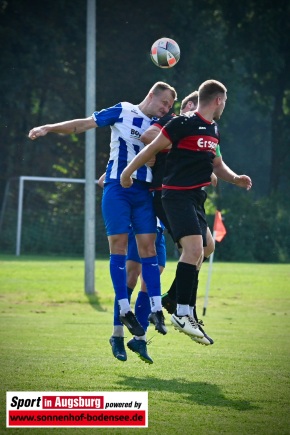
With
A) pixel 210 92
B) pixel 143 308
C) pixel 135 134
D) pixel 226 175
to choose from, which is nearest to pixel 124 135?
pixel 135 134

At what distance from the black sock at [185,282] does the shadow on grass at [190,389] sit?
845 mm

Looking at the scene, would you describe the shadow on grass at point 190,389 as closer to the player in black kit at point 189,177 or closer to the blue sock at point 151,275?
the player in black kit at point 189,177

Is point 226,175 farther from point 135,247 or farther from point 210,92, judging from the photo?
point 135,247

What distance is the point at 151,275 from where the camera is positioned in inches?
356

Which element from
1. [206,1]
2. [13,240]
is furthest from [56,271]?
[206,1]

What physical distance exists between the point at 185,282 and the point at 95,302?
33.2 feet

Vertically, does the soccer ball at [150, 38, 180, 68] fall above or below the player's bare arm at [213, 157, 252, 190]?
above

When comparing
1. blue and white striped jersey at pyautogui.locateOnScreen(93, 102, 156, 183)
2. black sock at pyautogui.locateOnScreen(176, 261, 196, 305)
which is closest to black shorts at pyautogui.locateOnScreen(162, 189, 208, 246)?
black sock at pyautogui.locateOnScreen(176, 261, 196, 305)

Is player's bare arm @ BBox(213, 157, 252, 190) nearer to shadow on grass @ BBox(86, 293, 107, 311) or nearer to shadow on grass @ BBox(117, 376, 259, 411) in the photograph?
shadow on grass @ BBox(117, 376, 259, 411)

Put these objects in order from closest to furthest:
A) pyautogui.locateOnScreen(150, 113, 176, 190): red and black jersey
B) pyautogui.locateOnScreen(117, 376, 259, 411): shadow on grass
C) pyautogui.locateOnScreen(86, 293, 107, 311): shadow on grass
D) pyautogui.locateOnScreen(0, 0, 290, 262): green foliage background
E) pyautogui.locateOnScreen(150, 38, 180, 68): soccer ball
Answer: pyautogui.locateOnScreen(117, 376, 259, 411): shadow on grass → pyautogui.locateOnScreen(150, 113, 176, 190): red and black jersey → pyautogui.locateOnScreen(150, 38, 180, 68): soccer ball → pyautogui.locateOnScreen(86, 293, 107, 311): shadow on grass → pyautogui.locateOnScreen(0, 0, 290, 262): green foliage background

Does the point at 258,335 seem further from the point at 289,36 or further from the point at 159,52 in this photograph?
the point at 289,36

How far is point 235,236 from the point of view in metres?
36.7

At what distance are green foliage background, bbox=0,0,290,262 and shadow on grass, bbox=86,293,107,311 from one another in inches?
591

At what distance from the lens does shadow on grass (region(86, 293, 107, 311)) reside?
57.6 ft
